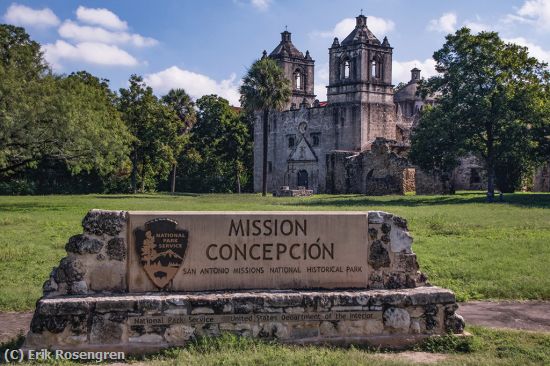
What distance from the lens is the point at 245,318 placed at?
6.80m

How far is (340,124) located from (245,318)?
159 ft

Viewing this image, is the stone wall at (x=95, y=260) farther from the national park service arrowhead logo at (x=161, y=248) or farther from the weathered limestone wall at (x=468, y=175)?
the weathered limestone wall at (x=468, y=175)

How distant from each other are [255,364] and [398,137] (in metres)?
52.1

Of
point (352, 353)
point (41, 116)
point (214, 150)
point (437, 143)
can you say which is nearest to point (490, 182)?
A: point (437, 143)

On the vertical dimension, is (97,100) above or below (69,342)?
above

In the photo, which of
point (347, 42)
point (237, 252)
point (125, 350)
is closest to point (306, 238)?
point (237, 252)

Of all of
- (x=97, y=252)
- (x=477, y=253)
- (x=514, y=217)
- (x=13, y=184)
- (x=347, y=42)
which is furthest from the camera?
(x=347, y=42)

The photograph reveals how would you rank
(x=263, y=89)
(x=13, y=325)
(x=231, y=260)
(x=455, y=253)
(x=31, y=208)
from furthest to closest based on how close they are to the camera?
1. (x=263, y=89)
2. (x=31, y=208)
3. (x=455, y=253)
4. (x=13, y=325)
5. (x=231, y=260)

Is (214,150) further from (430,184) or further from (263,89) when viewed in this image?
(430,184)

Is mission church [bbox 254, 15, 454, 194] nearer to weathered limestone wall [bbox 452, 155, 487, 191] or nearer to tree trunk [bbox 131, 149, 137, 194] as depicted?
weathered limestone wall [bbox 452, 155, 487, 191]

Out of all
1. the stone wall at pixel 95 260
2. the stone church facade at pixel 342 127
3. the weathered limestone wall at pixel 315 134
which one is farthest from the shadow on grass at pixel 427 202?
the stone wall at pixel 95 260

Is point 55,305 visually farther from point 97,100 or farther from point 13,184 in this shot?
point 13,184

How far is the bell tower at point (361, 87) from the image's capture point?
5338 centimetres

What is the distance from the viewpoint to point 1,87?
24.1 meters
